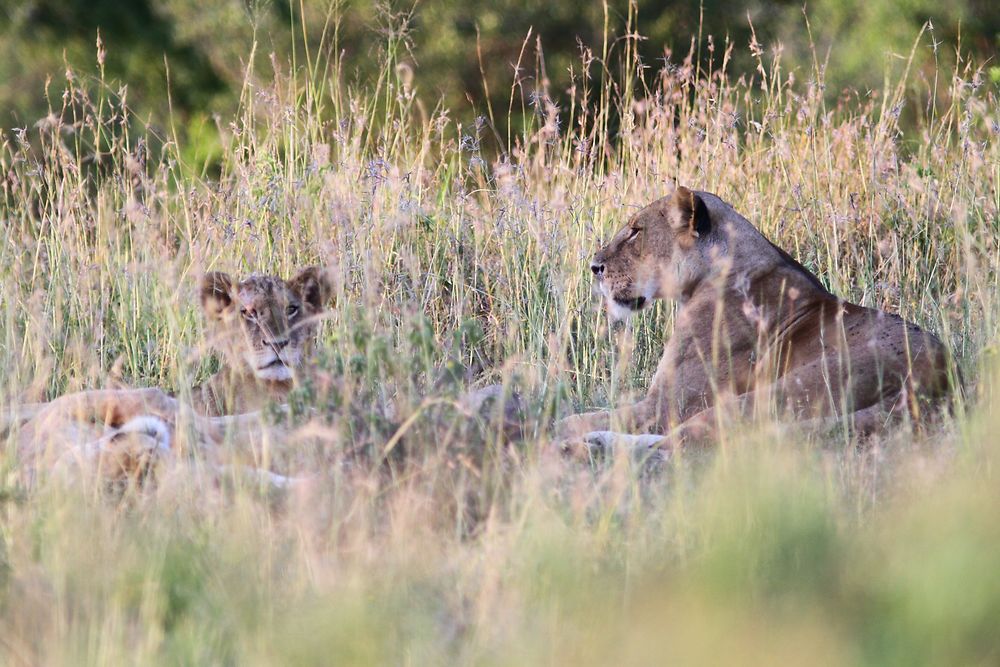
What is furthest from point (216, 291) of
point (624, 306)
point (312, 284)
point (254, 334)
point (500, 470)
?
point (500, 470)

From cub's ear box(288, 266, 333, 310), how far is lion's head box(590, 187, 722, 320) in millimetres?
1210

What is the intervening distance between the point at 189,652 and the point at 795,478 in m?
1.27

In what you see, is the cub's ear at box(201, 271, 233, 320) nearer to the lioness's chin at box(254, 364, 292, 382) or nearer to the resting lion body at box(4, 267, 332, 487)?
the resting lion body at box(4, 267, 332, 487)

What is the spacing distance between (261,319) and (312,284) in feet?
1.12

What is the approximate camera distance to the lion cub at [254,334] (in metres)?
5.05

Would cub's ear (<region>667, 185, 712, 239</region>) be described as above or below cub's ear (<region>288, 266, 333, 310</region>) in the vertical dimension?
above

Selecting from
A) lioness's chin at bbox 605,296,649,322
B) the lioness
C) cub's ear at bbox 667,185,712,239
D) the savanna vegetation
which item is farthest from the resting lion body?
cub's ear at bbox 667,185,712,239

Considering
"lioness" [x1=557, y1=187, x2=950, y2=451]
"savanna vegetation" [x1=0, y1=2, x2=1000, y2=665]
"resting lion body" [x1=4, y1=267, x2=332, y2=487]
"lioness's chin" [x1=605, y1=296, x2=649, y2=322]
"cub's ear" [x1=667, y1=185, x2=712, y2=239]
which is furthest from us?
"lioness's chin" [x1=605, y1=296, x2=649, y2=322]

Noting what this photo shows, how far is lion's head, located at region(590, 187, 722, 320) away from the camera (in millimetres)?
5844

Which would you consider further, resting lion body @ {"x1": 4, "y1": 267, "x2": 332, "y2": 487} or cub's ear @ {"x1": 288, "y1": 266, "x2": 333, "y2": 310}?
cub's ear @ {"x1": 288, "y1": 266, "x2": 333, "y2": 310}

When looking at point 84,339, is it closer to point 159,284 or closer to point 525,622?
point 159,284

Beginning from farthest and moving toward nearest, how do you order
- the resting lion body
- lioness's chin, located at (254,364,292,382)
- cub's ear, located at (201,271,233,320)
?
cub's ear, located at (201,271,233,320) < lioness's chin, located at (254,364,292,382) < the resting lion body

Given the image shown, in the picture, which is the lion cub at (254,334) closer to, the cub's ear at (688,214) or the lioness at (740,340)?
the lioness at (740,340)

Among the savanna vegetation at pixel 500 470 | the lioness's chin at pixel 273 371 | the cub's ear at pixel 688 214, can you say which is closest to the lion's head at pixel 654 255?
the cub's ear at pixel 688 214
